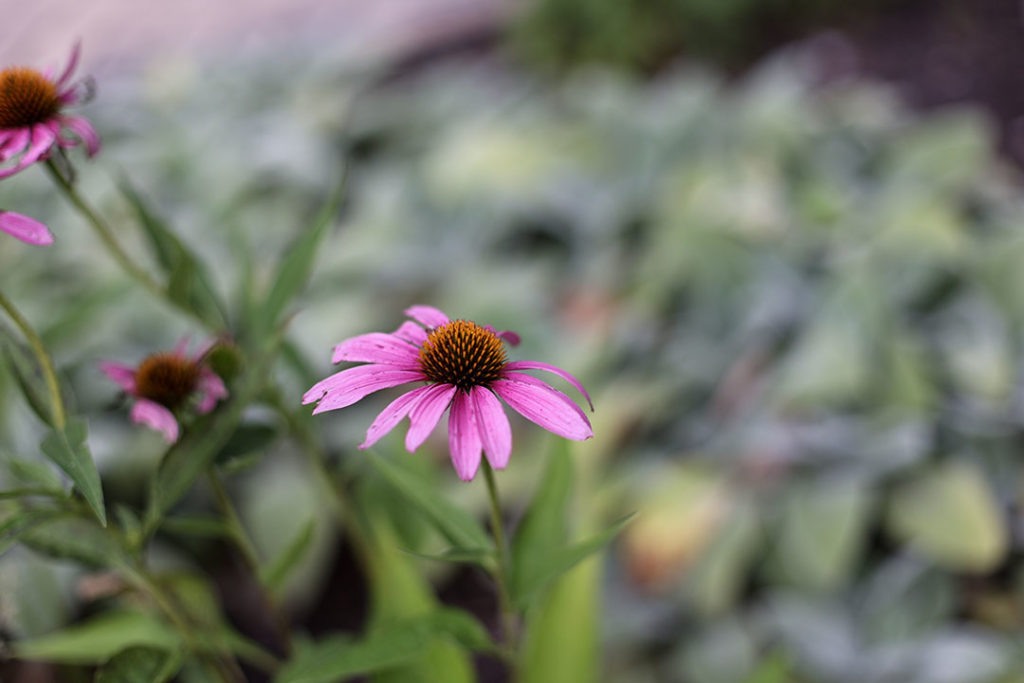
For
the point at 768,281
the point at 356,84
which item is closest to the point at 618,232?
the point at 768,281

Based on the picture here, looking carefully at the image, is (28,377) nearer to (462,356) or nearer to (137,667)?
(137,667)

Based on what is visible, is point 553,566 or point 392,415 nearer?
point 392,415

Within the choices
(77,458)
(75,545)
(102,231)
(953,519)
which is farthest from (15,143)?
(953,519)

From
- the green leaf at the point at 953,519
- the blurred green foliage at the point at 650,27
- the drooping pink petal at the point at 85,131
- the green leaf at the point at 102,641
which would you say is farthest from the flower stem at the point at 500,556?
the blurred green foliage at the point at 650,27

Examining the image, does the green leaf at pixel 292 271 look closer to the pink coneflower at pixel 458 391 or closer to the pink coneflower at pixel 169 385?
the pink coneflower at pixel 169 385

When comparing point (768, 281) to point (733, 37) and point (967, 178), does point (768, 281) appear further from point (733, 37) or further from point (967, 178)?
point (733, 37)

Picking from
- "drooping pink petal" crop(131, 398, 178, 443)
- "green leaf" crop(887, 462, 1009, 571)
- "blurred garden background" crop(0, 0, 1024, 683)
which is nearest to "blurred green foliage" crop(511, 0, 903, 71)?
"blurred garden background" crop(0, 0, 1024, 683)
